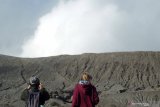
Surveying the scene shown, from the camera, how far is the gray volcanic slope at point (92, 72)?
81.9 meters

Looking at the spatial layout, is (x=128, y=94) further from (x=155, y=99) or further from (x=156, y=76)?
(x=156, y=76)

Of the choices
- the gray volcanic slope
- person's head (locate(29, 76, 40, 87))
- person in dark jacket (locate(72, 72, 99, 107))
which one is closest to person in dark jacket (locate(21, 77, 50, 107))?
person's head (locate(29, 76, 40, 87))

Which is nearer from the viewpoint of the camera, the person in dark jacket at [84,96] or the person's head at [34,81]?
the person's head at [34,81]

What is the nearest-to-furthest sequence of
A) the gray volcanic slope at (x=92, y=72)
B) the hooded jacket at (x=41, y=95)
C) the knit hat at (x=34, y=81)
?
1. the knit hat at (x=34, y=81)
2. the hooded jacket at (x=41, y=95)
3. the gray volcanic slope at (x=92, y=72)

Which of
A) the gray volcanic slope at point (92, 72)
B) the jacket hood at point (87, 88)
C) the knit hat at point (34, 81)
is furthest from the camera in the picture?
the gray volcanic slope at point (92, 72)

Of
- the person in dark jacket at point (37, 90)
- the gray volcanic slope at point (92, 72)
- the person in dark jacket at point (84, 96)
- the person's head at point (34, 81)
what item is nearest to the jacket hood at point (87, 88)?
the person in dark jacket at point (84, 96)

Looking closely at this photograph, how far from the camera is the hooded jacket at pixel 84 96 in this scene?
1081 cm

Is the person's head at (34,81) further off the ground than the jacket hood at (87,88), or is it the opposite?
the person's head at (34,81)

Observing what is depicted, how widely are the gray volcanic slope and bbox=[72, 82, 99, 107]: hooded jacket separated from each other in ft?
217

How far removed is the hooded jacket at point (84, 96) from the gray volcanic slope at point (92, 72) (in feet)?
217

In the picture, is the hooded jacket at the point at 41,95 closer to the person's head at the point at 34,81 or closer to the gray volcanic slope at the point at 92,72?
the person's head at the point at 34,81

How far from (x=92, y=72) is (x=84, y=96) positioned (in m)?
82.7

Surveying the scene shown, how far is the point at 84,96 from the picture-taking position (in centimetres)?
1089

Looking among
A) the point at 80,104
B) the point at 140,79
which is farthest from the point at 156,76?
the point at 80,104
